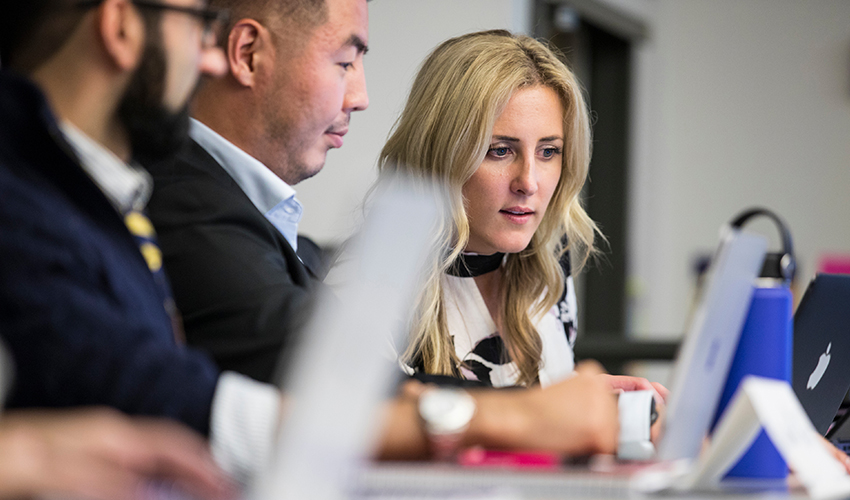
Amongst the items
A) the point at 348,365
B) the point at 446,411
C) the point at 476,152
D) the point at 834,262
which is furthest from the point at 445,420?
the point at 834,262

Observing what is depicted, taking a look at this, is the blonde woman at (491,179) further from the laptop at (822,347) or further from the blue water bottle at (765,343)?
the blue water bottle at (765,343)

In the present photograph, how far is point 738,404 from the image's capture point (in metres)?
0.80

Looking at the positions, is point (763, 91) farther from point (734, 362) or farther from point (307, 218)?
point (734, 362)

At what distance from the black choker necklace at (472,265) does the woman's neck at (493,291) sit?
0.9 inches

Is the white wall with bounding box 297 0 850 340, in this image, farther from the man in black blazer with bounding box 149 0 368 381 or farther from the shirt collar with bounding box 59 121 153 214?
the shirt collar with bounding box 59 121 153 214

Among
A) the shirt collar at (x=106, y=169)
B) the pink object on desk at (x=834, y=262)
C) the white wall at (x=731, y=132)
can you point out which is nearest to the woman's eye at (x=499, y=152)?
the shirt collar at (x=106, y=169)

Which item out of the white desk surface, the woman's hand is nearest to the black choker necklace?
the woman's hand

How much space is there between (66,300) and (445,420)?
1.26 feet

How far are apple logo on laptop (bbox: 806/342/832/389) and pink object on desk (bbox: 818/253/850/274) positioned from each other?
384 cm

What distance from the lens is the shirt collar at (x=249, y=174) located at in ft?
4.72

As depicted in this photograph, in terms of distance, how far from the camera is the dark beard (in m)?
0.93

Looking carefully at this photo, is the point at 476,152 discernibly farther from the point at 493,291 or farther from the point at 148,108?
the point at 148,108

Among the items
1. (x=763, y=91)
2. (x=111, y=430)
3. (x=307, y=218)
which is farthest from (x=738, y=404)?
(x=763, y=91)

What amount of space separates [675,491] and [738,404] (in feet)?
0.36
